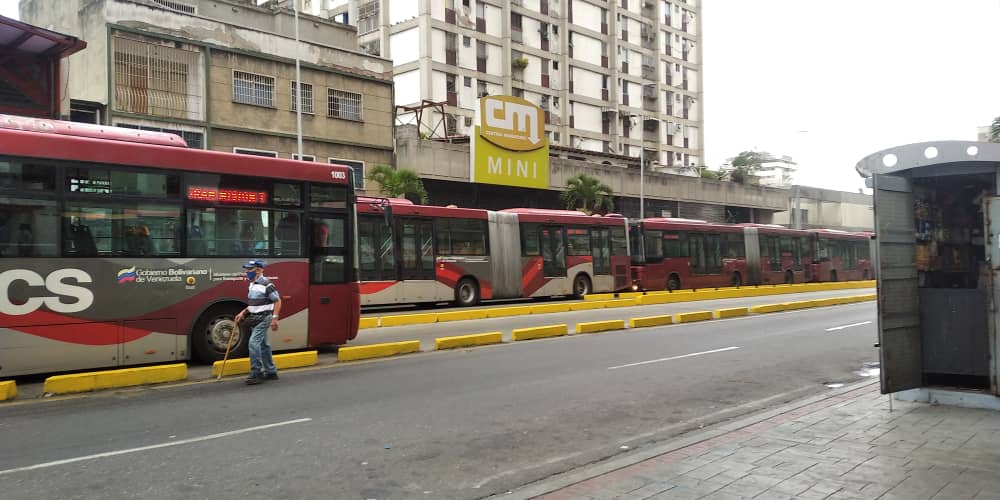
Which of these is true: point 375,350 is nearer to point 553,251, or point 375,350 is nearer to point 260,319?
point 260,319

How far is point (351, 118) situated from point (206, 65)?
254 inches

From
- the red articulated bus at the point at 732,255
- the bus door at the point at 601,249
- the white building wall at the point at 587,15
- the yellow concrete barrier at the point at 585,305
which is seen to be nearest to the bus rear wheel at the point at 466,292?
the yellow concrete barrier at the point at 585,305

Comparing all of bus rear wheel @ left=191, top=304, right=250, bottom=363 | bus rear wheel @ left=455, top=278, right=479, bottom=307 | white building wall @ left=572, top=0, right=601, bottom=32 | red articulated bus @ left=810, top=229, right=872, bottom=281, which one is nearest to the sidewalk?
bus rear wheel @ left=191, top=304, right=250, bottom=363

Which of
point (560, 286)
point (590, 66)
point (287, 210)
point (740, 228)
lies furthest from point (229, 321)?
point (590, 66)

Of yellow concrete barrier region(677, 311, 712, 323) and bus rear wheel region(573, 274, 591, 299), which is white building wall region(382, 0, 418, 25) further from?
yellow concrete barrier region(677, 311, 712, 323)

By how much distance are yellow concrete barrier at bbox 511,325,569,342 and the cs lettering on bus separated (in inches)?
308

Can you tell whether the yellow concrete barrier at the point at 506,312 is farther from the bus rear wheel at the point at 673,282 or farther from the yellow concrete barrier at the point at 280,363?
the bus rear wheel at the point at 673,282

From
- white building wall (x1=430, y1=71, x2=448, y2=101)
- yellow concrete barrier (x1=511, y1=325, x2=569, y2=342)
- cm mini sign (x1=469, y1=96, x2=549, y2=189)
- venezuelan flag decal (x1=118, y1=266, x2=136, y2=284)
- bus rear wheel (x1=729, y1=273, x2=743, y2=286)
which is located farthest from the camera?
white building wall (x1=430, y1=71, x2=448, y2=101)

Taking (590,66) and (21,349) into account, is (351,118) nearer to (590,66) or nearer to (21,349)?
(21,349)

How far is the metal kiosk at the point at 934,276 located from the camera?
23.7 ft

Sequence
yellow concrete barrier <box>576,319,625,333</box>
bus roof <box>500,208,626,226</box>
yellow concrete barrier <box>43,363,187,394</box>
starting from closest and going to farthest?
yellow concrete barrier <box>43,363,187,394</box>, yellow concrete barrier <box>576,319,625,333</box>, bus roof <box>500,208,626,226</box>

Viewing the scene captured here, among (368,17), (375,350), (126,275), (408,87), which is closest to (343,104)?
(408,87)

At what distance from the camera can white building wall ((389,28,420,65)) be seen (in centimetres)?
4891

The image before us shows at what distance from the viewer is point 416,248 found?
71.0ft
